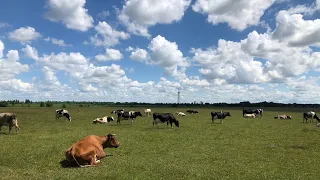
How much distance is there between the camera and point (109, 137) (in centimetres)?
1738

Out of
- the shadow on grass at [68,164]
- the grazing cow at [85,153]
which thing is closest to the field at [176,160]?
the shadow on grass at [68,164]

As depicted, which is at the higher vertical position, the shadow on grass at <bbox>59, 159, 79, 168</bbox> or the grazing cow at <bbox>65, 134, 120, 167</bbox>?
the grazing cow at <bbox>65, 134, 120, 167</bbox>

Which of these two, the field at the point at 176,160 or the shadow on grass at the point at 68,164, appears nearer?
the field at the point at 176,160

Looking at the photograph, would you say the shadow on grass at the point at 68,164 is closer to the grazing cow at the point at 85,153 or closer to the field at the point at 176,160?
the grazing cow at the point at 85,153

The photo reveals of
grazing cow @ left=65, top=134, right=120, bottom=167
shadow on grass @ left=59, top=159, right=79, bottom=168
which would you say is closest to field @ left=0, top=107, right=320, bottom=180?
shadow on grass @ left=59, top=159, right=79, bottom=168

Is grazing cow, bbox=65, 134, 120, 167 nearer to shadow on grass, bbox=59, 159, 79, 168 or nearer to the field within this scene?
shadow on grass, bbox=59, 159, 79, 168

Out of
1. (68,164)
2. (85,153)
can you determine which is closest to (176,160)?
(85,153)

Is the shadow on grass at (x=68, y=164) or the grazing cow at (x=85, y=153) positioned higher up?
the grazing cow at (x=85, y=153)

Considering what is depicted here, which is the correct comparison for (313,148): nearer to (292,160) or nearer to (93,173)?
(292,160)

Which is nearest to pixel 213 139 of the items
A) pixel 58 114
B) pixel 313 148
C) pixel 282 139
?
pixel 282 139

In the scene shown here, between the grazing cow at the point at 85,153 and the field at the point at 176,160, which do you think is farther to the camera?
the grazing cow at the point at 85,153

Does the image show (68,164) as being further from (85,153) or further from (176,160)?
(176,160)

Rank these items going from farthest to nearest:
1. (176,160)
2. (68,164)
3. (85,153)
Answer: (176,160) < (68,164) < (85,153)

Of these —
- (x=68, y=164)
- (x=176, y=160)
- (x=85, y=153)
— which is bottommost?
(x=68, y=164)
